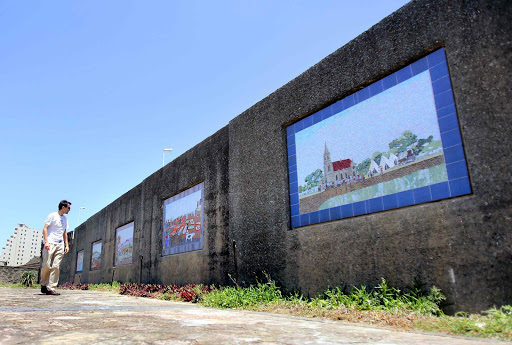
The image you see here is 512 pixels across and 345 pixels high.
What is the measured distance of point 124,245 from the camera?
1295 cm

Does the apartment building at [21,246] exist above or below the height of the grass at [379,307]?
above

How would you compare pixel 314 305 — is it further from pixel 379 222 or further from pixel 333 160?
pixel 333 160

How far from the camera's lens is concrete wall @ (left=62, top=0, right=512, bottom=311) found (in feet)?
12.0

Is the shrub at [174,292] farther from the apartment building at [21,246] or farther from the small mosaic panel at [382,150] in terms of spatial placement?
the apartment building at [21,246]

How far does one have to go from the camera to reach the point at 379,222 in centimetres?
457

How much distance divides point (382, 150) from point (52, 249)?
18.0 feet

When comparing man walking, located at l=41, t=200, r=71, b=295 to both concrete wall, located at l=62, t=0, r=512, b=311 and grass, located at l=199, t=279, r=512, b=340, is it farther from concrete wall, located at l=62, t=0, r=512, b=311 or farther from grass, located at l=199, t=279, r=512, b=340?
concrete wall, located at l=62, t=0, r=512, b=311

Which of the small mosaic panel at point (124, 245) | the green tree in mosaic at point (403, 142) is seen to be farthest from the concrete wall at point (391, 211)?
the small mosaic panel at point (124, 245)

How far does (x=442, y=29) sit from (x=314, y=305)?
12.1 ft

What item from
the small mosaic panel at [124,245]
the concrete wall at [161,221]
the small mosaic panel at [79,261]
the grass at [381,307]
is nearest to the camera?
the grass at [381,307]

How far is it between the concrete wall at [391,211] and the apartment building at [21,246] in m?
113

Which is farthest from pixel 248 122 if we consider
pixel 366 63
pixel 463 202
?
pixel 463 202

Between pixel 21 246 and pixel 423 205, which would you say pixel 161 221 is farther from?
pixel 21 246

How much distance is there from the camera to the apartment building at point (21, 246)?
341 feet
